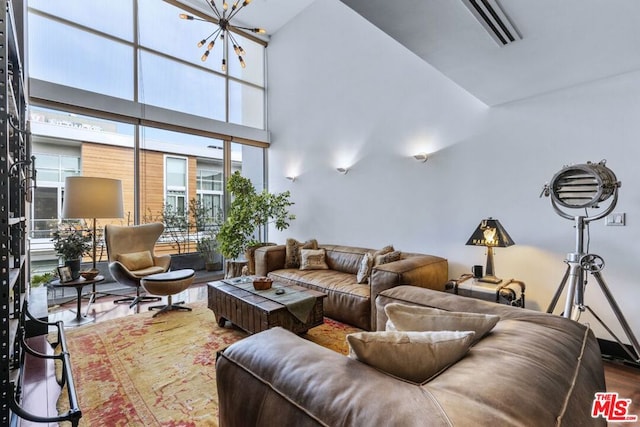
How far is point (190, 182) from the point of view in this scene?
5.08 m

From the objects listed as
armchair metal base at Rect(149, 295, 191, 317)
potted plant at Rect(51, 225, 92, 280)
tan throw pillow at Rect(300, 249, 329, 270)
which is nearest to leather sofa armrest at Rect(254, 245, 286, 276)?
tan throw pillow at Rect(300, 249, 329, 270)

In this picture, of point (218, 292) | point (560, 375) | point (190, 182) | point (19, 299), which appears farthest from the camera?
point (190, 182)

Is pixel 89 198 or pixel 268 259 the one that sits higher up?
pixel 89 198

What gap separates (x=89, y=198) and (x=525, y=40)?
4.11 m

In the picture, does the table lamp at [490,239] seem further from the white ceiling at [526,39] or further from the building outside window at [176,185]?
the building outside window at [176,185]

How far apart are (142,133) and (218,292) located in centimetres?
302

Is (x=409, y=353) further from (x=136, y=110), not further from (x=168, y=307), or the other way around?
(x=136, y=110)

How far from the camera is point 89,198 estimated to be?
10.6ft

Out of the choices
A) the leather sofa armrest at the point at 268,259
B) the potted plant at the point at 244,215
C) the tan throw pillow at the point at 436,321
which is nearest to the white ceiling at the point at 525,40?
the tan throw pillow at the point at 436,321

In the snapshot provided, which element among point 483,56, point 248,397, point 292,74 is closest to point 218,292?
point 248,397

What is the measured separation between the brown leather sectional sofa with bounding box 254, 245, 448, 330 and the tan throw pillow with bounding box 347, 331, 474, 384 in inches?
73.2

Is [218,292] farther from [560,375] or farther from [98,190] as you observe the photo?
[560,375]

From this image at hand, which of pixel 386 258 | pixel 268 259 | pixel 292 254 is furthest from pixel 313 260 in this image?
pixel 386 258

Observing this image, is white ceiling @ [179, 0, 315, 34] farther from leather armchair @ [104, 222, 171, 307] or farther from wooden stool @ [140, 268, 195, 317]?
wooden stool @ [140, 268, 195, 317]
